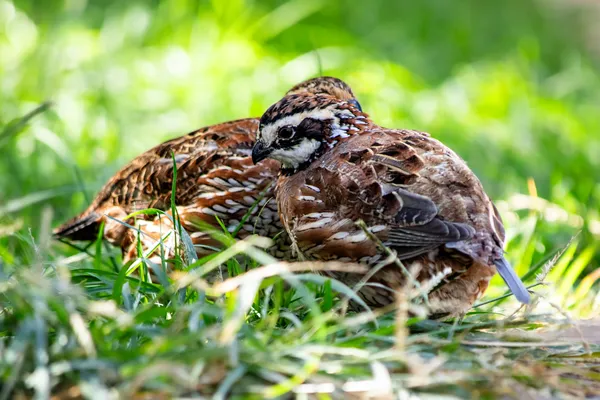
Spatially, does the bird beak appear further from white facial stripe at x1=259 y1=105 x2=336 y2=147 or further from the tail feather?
the tail feather

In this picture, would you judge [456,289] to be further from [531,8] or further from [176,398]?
[531,8]

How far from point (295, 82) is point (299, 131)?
4299 mm

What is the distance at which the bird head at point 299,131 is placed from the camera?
447cm

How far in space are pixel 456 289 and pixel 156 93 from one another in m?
5.33

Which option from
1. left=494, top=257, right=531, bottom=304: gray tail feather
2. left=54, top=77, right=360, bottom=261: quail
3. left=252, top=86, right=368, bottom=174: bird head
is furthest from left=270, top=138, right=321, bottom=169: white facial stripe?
left=494, top=257, right=531, bottom=304: gray tail feather

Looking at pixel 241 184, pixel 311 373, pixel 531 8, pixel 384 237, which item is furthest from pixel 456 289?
pixel 531 8

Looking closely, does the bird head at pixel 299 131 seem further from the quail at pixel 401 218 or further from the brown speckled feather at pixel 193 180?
the brown speckled feather at pixel 193 180

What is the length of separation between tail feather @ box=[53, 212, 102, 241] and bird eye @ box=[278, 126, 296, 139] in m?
1.47


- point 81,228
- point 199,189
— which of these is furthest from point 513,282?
point 81,228

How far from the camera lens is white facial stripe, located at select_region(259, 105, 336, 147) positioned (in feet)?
14.6

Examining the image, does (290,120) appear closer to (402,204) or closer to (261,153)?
(261,153)

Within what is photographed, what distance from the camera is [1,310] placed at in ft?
11.1

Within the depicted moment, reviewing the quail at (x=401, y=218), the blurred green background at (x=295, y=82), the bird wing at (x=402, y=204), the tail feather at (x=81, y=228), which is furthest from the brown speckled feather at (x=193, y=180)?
the bird wing at (x=402, y=204)

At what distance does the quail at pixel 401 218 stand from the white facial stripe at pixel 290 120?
0.26 metres
